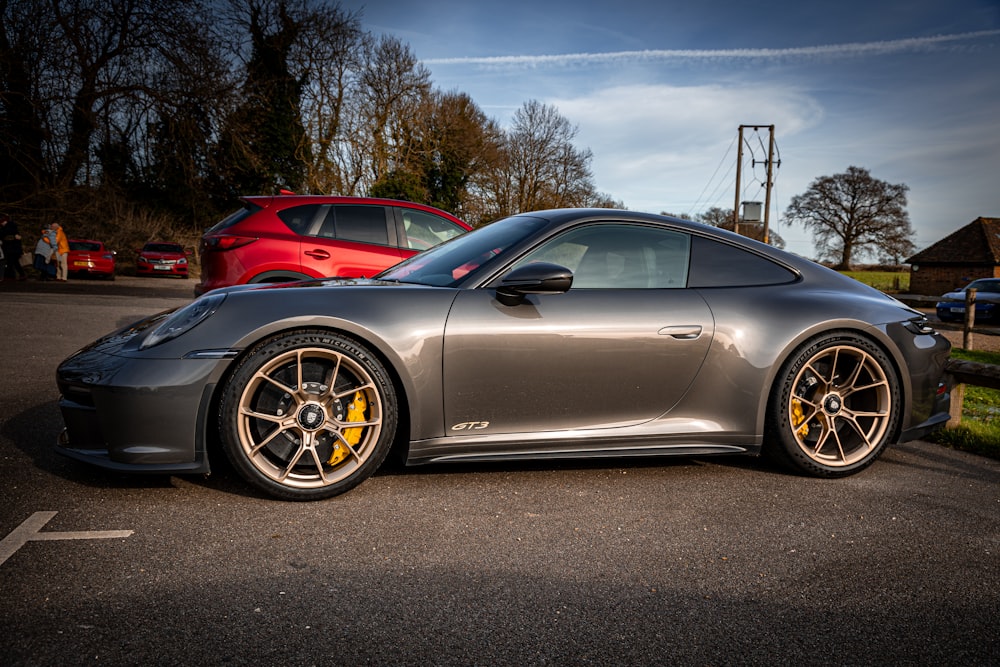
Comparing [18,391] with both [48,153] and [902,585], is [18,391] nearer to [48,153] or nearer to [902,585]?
[902,585]

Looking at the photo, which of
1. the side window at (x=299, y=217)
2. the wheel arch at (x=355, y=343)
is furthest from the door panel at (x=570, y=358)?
the side window at (x=299, y=217)

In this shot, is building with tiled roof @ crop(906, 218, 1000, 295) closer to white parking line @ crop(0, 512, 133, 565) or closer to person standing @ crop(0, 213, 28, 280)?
person standing @ crop(0, 213, 28, 280)

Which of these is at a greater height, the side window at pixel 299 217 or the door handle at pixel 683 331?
the side window at pixel 299 217

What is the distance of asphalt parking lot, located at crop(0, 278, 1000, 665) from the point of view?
6.84ft

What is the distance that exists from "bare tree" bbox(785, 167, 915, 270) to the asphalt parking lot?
69362 millimetres

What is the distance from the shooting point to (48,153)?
26.4 m

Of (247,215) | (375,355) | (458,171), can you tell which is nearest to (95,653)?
(375,355)

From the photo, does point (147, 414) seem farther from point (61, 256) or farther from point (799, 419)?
point (61, 256)

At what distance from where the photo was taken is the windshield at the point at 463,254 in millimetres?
3707

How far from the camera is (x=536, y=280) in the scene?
11.0 ft

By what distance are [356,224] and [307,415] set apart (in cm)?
474

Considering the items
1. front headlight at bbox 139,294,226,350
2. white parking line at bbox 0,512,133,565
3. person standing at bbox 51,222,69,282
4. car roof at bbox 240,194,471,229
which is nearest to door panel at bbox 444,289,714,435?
front headlight at bbox 139,294,226,350

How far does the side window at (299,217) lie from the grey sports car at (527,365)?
11.7 feet

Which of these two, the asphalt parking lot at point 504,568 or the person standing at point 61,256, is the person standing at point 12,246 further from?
the asphalt parking lot at point 504,568
